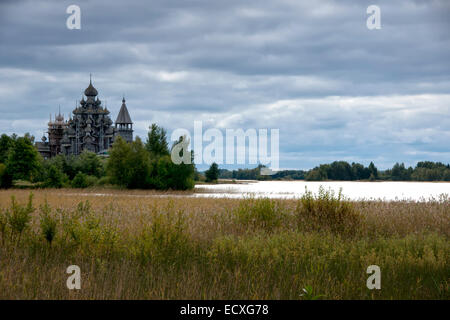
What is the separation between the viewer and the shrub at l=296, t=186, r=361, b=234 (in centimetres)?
1474

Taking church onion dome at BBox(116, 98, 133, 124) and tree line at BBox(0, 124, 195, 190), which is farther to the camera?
church onion dome at BBox(116, 98, 133, 124)

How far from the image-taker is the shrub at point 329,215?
48.4 feet

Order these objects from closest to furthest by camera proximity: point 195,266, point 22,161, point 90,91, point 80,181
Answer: point 195,266 < point 80,181 < point 22,161 < point 90,91

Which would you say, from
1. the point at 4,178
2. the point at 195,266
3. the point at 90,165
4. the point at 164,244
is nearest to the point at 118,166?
the point at 90,165

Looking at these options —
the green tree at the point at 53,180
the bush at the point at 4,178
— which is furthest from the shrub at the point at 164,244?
the bush at the point at 4,178

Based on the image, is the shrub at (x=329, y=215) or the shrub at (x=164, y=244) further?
the shrub at (x=329, y=215)

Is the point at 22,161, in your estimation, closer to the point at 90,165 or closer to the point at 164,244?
the point at 90,165

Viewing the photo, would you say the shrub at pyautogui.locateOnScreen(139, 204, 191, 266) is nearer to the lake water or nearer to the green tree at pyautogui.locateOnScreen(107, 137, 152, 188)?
the lake water

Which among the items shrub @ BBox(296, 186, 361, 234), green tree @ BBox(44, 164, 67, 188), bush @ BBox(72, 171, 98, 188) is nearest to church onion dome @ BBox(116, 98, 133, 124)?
bush @ BBox(72, 171, 98, 188)

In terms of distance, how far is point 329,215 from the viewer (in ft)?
50.6

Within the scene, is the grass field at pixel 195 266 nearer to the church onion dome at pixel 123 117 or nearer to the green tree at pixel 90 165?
the green tree at pixel 90 165
